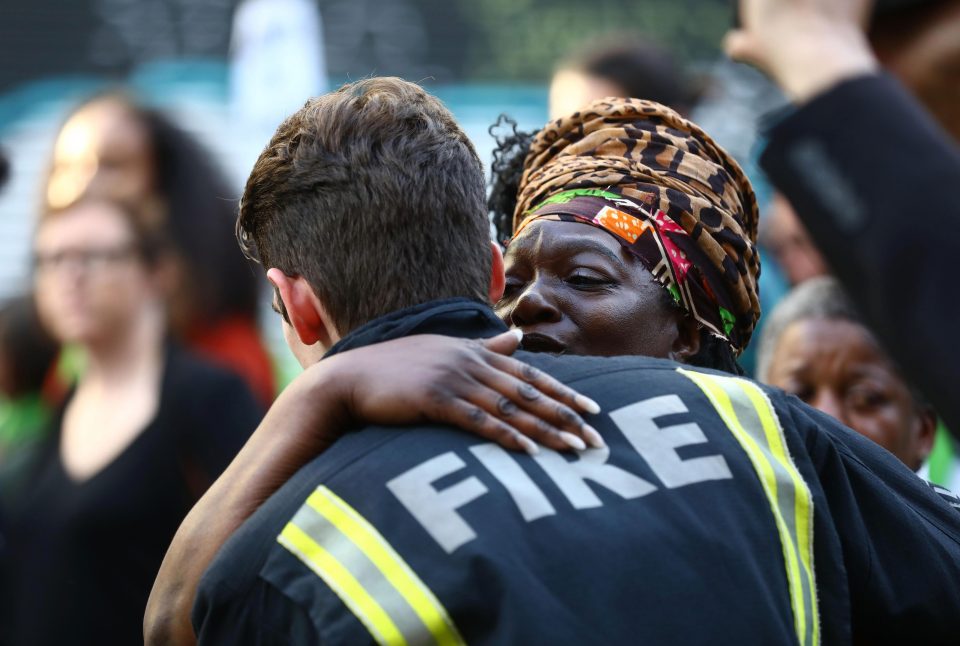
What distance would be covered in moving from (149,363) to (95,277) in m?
0.34

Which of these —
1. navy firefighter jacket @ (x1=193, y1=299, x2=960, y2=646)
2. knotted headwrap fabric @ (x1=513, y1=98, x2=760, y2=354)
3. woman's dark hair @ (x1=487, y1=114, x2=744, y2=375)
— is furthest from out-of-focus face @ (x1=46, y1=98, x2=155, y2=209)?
navy firefighter jacket @ (x1=193, y1=299, x2=960, y2=646)

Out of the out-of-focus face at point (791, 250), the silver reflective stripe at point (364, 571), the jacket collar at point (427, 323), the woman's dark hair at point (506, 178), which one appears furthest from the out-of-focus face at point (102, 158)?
the silver reflective stripe at point (364, 571)

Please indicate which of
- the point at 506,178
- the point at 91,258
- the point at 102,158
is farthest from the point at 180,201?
the point at 506,178

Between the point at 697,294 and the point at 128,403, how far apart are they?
2.21 metres

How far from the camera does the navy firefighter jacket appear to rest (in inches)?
68.7

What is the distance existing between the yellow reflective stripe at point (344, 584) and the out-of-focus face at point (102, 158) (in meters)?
3.15

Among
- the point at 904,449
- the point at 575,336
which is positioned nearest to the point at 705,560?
the point at 575,336

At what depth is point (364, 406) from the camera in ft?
6.34

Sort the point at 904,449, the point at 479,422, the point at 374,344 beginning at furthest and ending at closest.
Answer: the point at 904,449 → the point at 374,344 → the point at 479,422

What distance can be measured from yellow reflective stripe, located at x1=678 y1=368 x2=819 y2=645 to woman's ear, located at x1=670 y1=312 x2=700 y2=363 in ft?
2.60

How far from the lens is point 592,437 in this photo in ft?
6.16

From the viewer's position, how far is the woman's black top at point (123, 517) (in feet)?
13.1

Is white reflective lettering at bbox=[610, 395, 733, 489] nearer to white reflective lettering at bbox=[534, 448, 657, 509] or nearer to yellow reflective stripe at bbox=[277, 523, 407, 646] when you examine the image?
white reflective lettering at bbox=[534, 448, 657, 509]

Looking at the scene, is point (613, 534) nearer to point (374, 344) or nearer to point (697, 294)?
point (374, 344)
